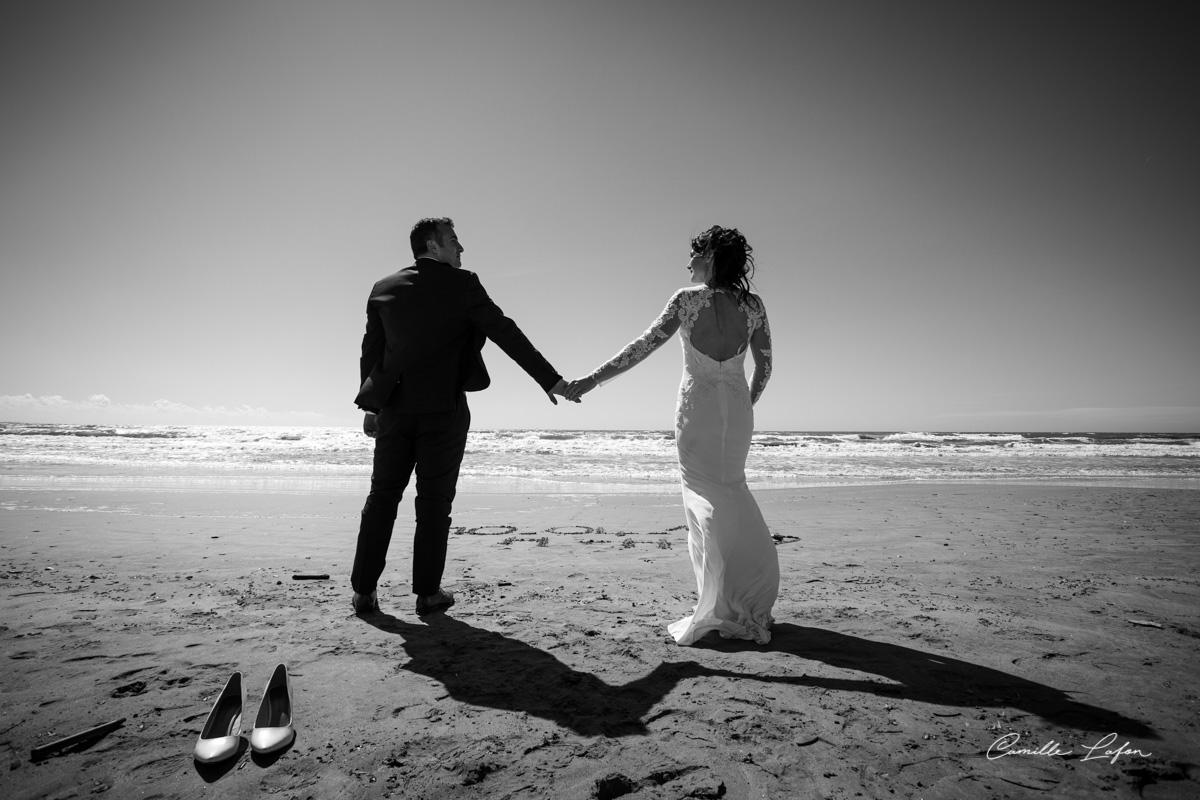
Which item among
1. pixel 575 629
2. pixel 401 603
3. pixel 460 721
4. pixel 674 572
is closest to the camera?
pixel 460 721

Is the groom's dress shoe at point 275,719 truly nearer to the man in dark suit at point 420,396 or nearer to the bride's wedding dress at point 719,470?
the man in dark suit at point 420,396

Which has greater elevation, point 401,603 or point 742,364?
point 742,364

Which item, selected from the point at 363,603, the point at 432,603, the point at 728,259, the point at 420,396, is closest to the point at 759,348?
the point at 728,259

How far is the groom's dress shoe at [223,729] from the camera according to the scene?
5.76 ft

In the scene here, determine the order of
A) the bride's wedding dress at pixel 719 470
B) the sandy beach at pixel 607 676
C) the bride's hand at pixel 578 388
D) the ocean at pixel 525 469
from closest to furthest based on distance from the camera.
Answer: the sandy beach at pixel 607 676, the bride's wedding dress at pixel 719 470, the bride's hand at pixel 578 388, the ocean at pixel 525 469

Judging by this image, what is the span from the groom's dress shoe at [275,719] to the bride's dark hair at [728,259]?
2963 millimetres

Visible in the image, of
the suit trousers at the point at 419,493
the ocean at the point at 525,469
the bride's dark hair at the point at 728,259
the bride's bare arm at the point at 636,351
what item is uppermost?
the bride's dark hair at the point at 728,259

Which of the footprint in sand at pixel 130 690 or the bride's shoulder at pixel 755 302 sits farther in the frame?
the bride's shoulder at pixel 755 302

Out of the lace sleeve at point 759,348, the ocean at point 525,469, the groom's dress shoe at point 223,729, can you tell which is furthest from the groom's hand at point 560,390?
the ocean at point 525,469

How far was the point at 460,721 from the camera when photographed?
6.79 feet

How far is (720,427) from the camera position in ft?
10.5

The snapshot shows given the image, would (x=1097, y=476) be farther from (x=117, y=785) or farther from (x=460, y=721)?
(x=117, y=785)

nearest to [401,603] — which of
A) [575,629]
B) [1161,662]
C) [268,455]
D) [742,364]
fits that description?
[575,629]

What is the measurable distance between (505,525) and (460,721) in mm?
4944
